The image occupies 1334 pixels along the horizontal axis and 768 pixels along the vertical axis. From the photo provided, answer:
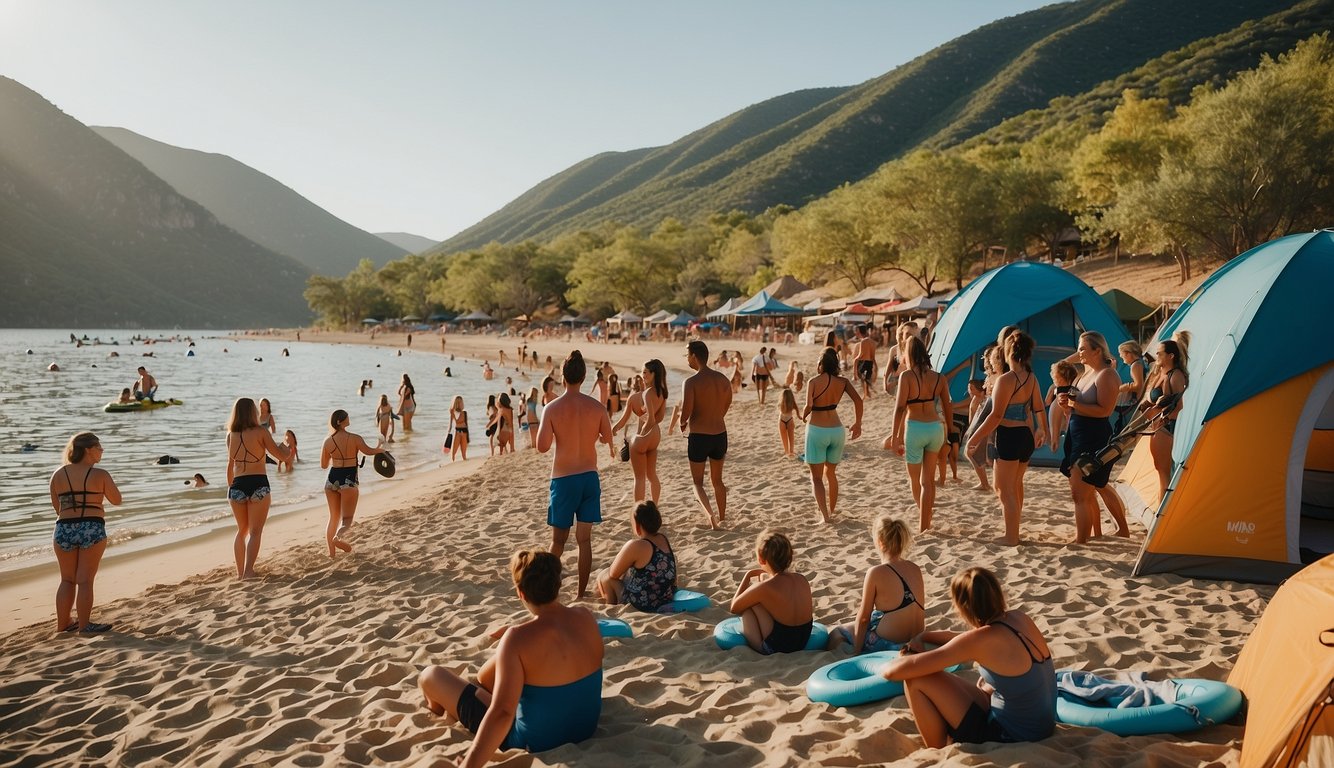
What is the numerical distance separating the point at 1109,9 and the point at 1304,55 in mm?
67971

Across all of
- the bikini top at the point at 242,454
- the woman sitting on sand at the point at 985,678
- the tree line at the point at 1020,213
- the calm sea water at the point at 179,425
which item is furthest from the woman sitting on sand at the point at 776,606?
the tree line at the point at 1020,213

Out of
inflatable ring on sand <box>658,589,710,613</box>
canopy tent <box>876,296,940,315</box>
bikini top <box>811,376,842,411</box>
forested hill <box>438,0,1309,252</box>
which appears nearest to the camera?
inflatable ring on sand <box>658,589,710,613</box>

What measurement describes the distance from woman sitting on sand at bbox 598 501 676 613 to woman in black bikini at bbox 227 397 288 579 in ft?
9.96

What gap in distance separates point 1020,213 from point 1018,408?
40128 millimetres

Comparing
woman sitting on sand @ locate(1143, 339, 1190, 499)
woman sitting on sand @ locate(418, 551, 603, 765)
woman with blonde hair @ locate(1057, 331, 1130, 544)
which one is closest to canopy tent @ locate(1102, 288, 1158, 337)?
woman sitting on sand @ locate(1143, 339, 1190, 499)

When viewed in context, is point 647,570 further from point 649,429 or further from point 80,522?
point 80,522

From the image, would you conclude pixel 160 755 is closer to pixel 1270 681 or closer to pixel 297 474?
pixel 1270 681

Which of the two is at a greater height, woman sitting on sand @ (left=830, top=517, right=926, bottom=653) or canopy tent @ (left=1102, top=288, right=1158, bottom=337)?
canopy tent @ (left=1102, top=288, right=1158, bottom=337)

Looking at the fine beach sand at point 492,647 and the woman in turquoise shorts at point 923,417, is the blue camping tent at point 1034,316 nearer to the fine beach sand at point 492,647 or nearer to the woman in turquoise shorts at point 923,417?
the fine beach sand at point 492,647

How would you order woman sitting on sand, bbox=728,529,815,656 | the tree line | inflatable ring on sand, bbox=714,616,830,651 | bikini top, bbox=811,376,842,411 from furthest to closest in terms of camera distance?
1. the tree line
2. bikini top, bbox=811,376,842,411
3. inflatable ring on sand, bbox=714,616,830,651
4. woman sitting on sand, bbox=728,529,815,656

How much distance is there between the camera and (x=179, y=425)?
61.3 feet

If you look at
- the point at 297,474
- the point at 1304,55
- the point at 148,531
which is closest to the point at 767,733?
the point at 148,531

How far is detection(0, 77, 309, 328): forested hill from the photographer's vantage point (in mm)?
101500

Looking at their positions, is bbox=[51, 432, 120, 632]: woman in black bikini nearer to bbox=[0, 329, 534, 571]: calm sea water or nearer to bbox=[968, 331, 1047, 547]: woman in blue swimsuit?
bbox=[0, 329, 534, 571]: calm sea water
